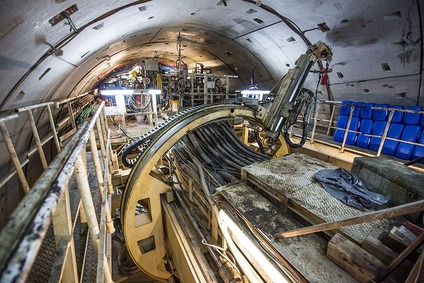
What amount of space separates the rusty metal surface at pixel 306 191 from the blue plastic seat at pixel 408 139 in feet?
10.9

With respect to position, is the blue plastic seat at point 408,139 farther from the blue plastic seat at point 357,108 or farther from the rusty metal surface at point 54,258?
the rusty metal surface at point 54,258

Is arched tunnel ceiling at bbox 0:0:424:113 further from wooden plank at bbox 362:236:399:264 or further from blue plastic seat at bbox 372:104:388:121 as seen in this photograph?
wooden plank at bbox 362:236:399:264

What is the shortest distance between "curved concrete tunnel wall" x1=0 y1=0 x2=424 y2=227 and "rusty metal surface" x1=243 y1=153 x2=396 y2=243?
396cm

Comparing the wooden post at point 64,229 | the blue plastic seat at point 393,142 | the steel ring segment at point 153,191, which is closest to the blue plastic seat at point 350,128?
the blue plastic seat at point 393,142

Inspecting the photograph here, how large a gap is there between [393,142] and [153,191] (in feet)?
20.9

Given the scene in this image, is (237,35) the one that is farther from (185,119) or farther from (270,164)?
(270,164)

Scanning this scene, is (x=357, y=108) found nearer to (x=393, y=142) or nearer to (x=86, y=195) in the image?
(x=393, y=142)

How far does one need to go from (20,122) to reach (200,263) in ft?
16.2

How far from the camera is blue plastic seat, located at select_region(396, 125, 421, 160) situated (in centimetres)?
481

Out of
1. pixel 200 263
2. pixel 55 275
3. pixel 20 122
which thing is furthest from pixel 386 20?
pixel 20 122

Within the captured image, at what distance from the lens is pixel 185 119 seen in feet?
13.8

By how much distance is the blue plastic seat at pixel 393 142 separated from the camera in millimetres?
5067

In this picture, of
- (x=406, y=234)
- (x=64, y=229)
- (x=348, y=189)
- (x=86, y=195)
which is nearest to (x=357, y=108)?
(x=348, y=189)

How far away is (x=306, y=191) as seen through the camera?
2.66 meters
